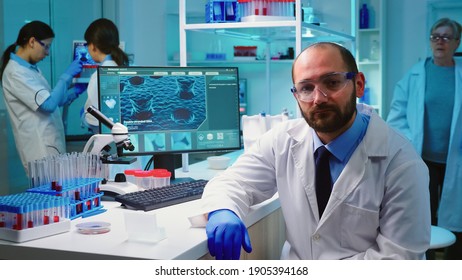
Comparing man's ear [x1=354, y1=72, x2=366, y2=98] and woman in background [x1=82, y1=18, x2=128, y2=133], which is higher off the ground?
woman in background [x1=82, y1=18, x2=128, y2=133]

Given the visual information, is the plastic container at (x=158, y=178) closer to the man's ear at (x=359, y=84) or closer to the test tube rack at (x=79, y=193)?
the test tube rack at (x=79, y=193)

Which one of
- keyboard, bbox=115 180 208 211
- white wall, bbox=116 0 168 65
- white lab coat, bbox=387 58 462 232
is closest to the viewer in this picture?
keyboard, bbox=115 180 208 211

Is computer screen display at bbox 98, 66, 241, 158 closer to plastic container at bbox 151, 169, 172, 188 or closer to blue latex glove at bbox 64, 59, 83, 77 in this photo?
plastic container at bbox 151, 169, 172, 188

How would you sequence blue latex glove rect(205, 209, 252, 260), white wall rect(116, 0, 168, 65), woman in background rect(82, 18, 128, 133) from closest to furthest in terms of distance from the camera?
blue latex glove rect(205, 209, 252, 260) < woman in background rect(82, 18, 128, 133) < white wall rect(116, 0, 168, 65)

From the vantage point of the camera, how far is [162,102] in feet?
7.31

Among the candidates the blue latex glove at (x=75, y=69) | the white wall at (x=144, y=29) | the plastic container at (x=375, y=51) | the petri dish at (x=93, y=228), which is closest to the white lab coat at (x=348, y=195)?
the petri dish at (x=93, y=228)

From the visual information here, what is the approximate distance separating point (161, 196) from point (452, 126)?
7.08 feet

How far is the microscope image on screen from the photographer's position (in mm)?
2184

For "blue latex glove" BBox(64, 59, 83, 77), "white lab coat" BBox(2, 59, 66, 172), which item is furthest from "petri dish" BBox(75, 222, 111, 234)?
"blue latex glove" BBox(64, 59, 83, 77)

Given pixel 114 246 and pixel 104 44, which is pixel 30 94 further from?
pixel 114 246

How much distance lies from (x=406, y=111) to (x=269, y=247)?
74.7 inches

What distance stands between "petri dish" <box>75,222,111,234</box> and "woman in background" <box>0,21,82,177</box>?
2.05 meters

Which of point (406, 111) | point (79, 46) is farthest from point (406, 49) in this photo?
point (79, 46)

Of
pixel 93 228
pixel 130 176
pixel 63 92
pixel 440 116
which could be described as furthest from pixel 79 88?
pixel 93 228
